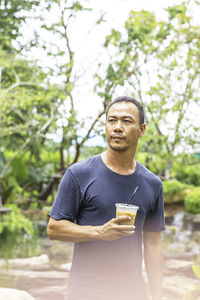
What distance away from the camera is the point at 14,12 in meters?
1.23

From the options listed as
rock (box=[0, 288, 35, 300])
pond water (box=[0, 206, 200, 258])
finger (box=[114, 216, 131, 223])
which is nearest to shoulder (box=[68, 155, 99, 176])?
finger (box=[114, 216, 131, 223])

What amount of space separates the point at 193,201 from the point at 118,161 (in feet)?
22.5

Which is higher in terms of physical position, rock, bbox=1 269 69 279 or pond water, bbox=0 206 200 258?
rock, bbox=1 269 69 279

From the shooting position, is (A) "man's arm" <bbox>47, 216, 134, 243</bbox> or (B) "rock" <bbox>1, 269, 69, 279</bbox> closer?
(A) "man's arm" <bbox>47, 216, 134, 243</bbox>

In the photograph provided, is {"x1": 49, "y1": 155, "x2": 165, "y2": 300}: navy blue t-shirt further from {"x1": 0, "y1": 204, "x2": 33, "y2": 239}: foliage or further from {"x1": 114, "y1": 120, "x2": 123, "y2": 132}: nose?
{"x1": 0, "y1": 204, "x2": 33, "y2": 239}: foliage

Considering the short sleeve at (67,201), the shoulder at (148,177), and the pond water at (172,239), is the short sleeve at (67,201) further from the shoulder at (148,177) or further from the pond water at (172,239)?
the pond water at (172,239)

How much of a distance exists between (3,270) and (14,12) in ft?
11.4

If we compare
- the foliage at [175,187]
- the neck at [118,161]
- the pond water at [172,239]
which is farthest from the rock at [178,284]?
the foliage at [175,187]

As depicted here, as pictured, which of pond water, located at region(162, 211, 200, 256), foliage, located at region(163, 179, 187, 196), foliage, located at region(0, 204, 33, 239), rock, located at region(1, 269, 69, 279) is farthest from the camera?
foliage, located at region(163, 179, 187, 196)

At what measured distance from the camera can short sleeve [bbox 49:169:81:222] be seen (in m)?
1.12

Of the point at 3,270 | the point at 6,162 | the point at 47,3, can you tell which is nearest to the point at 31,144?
the point at 6,162

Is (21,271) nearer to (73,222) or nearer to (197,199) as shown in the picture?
(73,222)

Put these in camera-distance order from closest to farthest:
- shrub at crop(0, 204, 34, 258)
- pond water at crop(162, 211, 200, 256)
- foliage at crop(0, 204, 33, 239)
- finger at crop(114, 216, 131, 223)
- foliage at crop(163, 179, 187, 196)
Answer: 1. finger at crop(114, 216, 131, 223)
2. shrub at crop(0, 204, 34, 258)
3. foliage at crop(0, 204, 33, 239)
4. pond water at crop(162, 211, 200, 256)
5. foliage at crop(163, 179, 187, 196)

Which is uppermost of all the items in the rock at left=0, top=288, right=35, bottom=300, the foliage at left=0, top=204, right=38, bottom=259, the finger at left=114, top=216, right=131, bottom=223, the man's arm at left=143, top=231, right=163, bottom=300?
the finger at left=114, top=216, right=131, bottom=223
